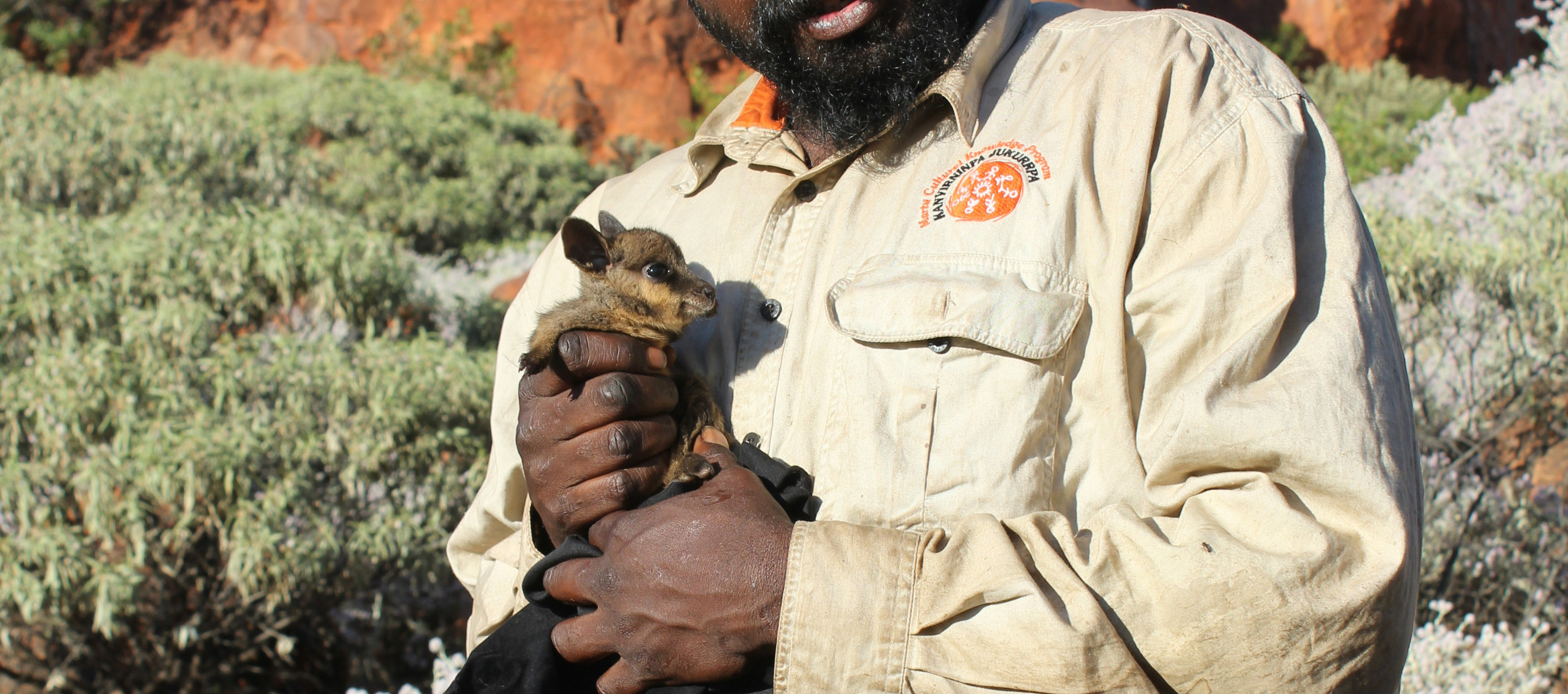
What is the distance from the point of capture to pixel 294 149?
10945 millimetres

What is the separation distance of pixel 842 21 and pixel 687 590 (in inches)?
55.2

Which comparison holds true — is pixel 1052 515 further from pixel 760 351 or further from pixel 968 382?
pixel 760 351

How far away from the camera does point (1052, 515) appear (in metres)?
1.92

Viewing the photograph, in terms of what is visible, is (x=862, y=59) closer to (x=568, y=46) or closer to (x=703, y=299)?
(x=703, y=299)

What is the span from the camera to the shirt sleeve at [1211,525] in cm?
167

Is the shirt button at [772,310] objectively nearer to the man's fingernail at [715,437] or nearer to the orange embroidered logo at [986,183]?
the man's fingernail at [715,437]

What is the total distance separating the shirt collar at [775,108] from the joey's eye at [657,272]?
281 millimetres

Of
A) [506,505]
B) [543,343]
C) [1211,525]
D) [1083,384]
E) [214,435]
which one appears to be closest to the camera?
[1211,525]

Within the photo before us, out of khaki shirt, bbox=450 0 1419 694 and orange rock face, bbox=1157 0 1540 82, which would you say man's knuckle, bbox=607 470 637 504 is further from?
orange rock face, bbox=1157 0 1540 82

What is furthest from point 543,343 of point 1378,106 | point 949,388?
point 1378,106

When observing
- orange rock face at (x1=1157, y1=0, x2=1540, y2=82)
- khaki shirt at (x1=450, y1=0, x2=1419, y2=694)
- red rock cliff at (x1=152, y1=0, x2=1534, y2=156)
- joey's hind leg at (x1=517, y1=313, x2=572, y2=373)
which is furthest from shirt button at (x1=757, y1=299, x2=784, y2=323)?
orange rock face at (x1=1157, y1=0, x2=1540, y2=82)

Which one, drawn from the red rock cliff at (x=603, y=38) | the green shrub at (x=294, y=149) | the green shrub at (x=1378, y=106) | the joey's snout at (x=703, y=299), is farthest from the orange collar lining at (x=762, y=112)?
the red rock cliff at (x=603, y=38)

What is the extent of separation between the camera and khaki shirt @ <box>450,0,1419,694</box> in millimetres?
1695

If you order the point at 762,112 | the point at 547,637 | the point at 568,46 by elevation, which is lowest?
the point at 568,46
